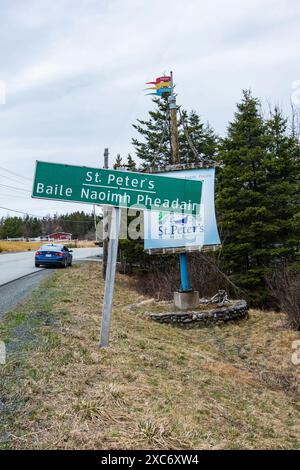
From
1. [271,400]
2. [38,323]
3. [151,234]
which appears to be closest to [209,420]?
[271,400]

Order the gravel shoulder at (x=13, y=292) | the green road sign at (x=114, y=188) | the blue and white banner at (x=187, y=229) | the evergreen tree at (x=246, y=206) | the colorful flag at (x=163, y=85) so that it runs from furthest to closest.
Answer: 1. the evergreen tree at (x=246, y=206)
2. the colorful flag at (x=163, y=85)
3. the blue and white banner at (x=187, y=229)
4. the gravel shoulder at (x=13, y=292)
5. the green road sign at (x=114, y=188)

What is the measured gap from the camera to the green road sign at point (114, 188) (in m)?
4.90

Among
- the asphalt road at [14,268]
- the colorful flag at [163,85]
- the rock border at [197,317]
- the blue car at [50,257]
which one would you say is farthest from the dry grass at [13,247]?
the rock border at [197,317]

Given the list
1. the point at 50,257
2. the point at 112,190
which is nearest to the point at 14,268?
the point at 50,257

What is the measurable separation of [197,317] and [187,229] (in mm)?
2670

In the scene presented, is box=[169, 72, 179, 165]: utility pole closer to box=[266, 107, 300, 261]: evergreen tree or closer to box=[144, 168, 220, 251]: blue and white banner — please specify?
box=[144, 168, 220, 251]: blue and white banner

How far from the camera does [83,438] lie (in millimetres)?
2873

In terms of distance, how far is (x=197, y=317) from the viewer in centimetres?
1109

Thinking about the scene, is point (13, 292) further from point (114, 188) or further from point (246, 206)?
point (246, 206)

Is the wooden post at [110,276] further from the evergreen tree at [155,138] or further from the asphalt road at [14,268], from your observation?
the evergreen tree at [155,138]

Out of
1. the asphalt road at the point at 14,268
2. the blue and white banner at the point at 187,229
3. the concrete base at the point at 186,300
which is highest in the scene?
the blue and white banner at the point at 187,229

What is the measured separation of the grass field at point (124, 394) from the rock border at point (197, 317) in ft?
11.3

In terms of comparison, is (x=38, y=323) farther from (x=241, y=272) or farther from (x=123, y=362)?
(x=241, y=272)

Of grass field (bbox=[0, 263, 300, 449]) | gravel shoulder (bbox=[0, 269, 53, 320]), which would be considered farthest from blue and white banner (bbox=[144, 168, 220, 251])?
grass field (bbox=[0, 263, 300, 449])
